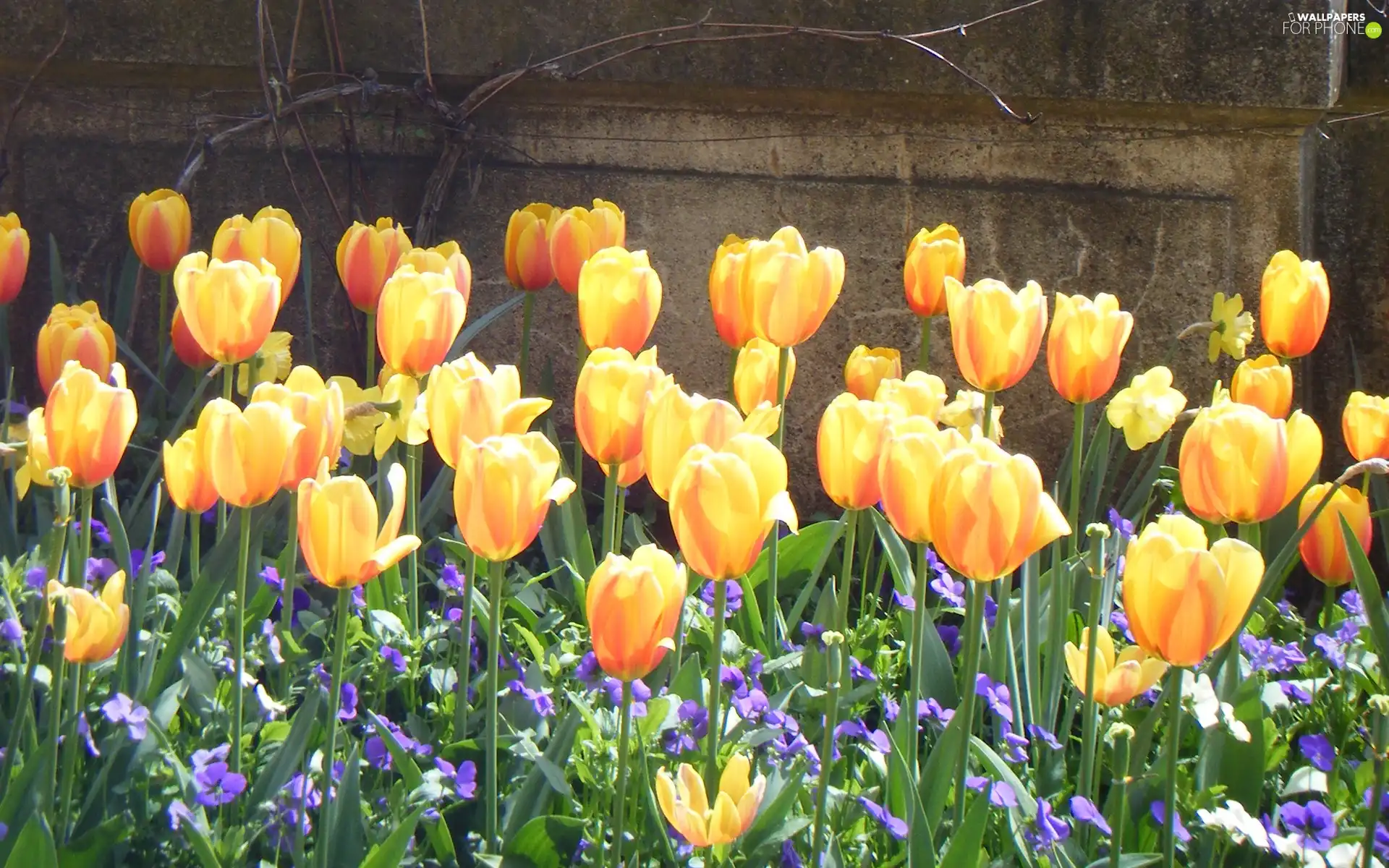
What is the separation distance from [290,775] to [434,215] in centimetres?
150

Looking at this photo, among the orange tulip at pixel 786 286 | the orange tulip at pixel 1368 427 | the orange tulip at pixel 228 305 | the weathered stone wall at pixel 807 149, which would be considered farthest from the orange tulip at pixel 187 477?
the orange tulip at pixel 1368 427

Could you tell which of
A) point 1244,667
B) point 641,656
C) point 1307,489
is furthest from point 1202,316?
point 641,656

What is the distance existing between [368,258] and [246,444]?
0.76 m

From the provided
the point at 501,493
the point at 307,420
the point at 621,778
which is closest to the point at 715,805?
the point at 621,778

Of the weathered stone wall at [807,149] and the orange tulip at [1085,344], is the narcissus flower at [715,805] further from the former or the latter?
the weathered stone wall at [807,149]

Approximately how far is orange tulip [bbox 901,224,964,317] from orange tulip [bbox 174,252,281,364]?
964 millimetres

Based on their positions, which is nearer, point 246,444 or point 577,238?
point 246,444

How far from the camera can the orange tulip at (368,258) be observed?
72.2 inches

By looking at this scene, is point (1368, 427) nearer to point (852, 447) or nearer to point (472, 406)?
point (852, 447)

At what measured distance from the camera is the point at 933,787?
4.09 feet

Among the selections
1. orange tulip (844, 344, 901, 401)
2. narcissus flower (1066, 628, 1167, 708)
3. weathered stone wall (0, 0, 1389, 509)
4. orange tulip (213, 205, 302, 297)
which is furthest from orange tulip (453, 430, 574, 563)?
weathered stone wall (0, 0, 1389, 509)

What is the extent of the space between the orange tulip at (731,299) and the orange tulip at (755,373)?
0.02m

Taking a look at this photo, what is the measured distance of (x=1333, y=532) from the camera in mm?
1797

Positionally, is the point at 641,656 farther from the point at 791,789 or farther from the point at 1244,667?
the point at 1244,667
